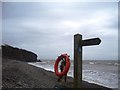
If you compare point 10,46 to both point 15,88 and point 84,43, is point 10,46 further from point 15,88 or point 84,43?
point 84,43

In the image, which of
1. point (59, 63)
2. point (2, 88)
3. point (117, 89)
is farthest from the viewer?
point (117, 89)

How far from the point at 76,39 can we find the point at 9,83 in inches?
240

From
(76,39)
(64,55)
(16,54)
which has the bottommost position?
(16,54)

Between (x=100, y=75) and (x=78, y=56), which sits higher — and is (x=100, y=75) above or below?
below

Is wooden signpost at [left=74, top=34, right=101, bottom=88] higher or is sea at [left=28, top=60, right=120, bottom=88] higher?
wooden signpost at [left=74, top=34, right=101, bottom=88]

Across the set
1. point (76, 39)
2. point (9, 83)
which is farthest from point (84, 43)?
point (9, 83)

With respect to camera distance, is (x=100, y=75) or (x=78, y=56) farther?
(x=100, y=75)

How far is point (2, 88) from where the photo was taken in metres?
9.64

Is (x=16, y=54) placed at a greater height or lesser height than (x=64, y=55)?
lesser

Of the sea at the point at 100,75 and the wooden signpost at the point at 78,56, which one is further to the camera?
the sea at the point at 100,75

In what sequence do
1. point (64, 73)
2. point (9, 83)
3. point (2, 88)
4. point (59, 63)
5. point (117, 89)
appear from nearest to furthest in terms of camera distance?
point (64, 73) < point (59, 63) < point (2, 88) < point (9, 83) < point (117, 89)

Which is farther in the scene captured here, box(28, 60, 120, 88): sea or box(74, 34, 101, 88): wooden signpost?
box(28, 60, 120, 88): sea

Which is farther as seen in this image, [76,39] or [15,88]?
[15,88]

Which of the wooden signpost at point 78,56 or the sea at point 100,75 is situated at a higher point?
the wooden signpost at point 78,56
